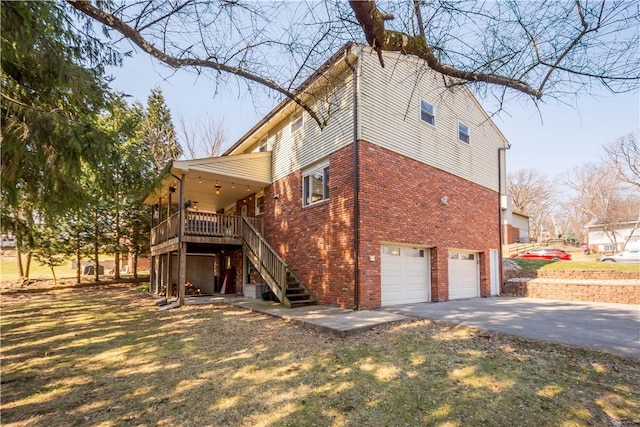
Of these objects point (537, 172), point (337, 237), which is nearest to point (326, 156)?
point (337, 237)

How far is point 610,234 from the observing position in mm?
41156

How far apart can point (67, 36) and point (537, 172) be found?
5499cm

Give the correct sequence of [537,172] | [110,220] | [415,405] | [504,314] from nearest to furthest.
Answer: [415,405], [504,314], [110,220], [537,172]

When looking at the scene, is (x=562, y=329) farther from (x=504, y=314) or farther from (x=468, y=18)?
(x=468, y=18)

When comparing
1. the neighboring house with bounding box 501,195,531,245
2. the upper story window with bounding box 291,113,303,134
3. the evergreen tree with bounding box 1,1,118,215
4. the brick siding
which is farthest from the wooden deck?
the neighboring house with bounding box 501,195,531,245

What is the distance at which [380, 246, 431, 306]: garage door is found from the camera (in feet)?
33.1

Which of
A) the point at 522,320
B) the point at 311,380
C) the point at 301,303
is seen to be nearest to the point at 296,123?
the point at 301,303

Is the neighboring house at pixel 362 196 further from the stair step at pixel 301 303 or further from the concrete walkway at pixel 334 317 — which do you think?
the concrete walkway at pixel 334 317

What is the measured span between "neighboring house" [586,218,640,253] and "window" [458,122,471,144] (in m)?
35.0

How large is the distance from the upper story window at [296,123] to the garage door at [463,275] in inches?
292

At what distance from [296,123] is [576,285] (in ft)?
40.2

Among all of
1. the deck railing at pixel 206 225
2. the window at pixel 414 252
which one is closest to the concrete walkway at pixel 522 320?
the window at pixel 414 252

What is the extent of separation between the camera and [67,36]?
5.08 metres

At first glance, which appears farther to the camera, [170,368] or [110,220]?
[110,220]
